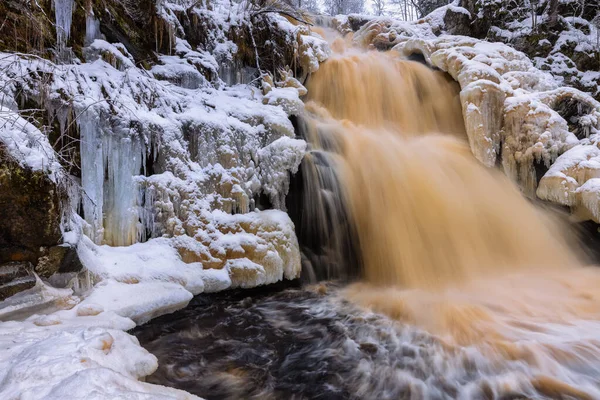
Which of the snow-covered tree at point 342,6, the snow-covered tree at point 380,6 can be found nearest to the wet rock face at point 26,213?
the snow-covered tree at point 342,6

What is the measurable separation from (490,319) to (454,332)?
0.61 meters

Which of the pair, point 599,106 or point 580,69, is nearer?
point 599,106

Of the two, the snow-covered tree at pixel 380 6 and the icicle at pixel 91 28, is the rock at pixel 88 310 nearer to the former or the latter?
the icicle at pixel 91 28

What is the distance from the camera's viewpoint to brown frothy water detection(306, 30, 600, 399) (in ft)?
11.3

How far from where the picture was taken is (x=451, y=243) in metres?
5.57

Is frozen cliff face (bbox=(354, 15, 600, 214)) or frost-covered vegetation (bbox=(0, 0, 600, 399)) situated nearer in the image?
frost-covered vegetation (bbox=(0, 0, 600, 399))

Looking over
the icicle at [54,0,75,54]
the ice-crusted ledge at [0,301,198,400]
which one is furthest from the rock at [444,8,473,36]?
the ice-crusted ledge at [0,301,198,400]

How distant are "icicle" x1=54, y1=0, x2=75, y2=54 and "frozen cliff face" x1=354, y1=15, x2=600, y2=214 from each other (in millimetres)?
7050

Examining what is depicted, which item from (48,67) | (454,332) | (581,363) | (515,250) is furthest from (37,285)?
(515,250)

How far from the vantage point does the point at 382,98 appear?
27.2ft

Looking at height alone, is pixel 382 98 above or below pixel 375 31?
below

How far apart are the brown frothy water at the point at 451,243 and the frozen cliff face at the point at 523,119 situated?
0.40 m

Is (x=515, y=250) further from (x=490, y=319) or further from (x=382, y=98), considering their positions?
(x=382, y=98)

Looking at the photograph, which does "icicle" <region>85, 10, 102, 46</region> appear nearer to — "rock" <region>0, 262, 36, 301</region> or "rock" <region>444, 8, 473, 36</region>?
"rock" <region>0, 262, 36, 301</region>
